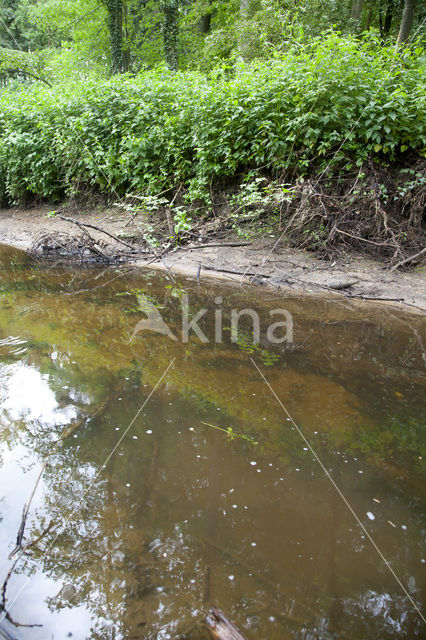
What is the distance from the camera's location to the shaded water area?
1.58 metres

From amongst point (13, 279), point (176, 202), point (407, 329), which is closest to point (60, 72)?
point (176, 202)

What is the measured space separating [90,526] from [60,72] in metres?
20.1

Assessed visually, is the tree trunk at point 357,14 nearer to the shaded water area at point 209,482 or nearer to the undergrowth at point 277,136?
the undergrowth at point 277,136

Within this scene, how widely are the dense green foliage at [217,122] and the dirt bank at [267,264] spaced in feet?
3.88

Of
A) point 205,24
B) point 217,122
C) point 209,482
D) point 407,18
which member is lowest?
point 209,482

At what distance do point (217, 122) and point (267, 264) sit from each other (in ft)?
9.67

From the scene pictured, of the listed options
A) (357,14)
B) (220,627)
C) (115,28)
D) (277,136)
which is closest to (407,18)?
(357,14)

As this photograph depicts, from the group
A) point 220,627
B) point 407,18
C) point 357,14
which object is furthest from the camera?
point 357,14

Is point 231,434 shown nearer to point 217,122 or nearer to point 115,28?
point 217,122

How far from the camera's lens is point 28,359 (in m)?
3.51

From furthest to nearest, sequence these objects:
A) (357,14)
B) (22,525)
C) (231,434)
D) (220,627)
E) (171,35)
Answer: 1. (171,35)
2. (357,14)
3. (231,434)
4. (22,525)
5. (220,627)

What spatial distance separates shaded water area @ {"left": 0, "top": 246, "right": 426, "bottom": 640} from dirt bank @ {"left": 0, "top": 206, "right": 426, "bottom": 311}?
1425mm

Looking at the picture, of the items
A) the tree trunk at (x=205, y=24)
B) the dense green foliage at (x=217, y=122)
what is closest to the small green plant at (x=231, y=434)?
the dense green foliage at (x=217, y=122)

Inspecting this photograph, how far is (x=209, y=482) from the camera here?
217 cm
